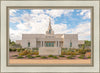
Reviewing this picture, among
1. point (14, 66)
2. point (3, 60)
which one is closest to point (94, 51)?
point (14, 66)

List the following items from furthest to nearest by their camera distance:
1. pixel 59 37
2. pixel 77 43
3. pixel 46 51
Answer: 1. pixel 59 37
2. pixel 77 43
3. pixel 46 51

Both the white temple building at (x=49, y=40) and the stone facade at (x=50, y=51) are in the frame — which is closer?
the stone facade at (x=50, y=51)

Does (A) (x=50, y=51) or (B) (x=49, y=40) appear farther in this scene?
(B) (x=49, y=40)

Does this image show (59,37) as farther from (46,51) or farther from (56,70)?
(56,70)

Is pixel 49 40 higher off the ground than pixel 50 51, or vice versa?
pixel 49 40

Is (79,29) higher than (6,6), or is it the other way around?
(6,6)

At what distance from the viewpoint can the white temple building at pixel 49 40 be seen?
42.9 feet

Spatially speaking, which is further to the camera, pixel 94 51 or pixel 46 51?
pixel 46 51

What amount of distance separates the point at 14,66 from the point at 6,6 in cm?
284

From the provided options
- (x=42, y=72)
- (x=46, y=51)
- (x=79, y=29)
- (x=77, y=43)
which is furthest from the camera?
(x=77, y=43)

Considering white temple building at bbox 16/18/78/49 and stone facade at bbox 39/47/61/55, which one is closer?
stone facade at bbox 39/47/61/55

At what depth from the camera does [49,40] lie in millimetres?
14367

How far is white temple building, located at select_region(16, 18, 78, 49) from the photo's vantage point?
42.9 feet

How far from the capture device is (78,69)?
3.45 meters
